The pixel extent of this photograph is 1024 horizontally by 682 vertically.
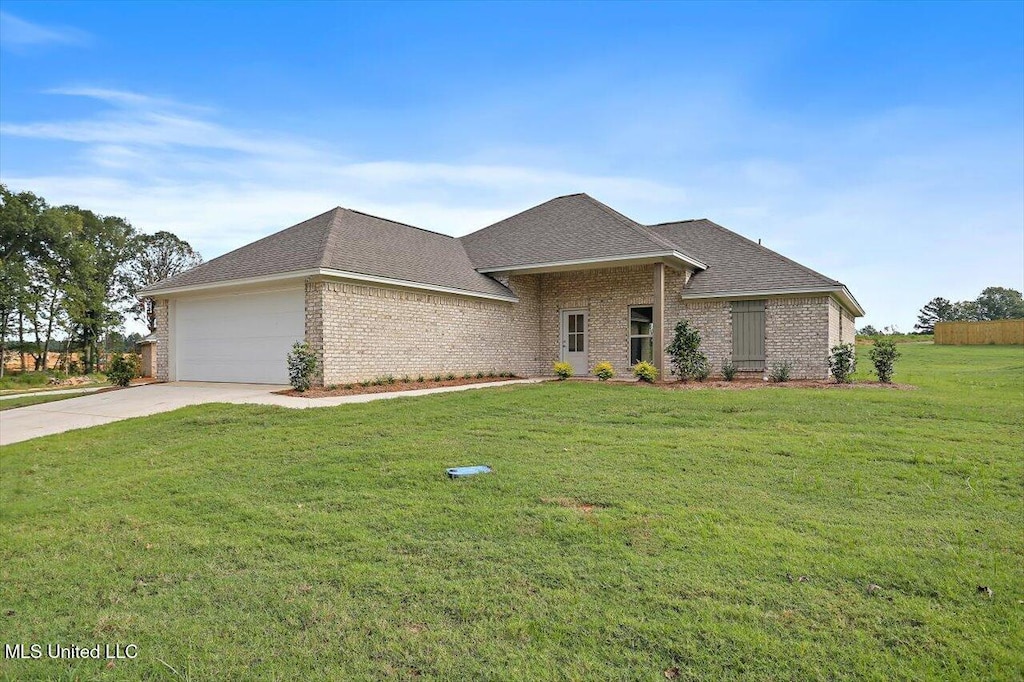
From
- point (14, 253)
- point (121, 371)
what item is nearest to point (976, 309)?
point (121, 371)

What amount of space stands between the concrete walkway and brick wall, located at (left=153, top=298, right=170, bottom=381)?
2326mm

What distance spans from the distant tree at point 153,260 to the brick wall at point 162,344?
32.9m

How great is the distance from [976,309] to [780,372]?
220 feet

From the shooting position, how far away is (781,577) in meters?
3.49

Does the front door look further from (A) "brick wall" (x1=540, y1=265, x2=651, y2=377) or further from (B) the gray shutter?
(B) the gray shutter

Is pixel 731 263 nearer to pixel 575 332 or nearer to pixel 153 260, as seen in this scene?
pixel 575 332

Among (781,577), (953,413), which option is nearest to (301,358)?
(781,577)

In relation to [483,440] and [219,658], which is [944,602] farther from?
[483,440]

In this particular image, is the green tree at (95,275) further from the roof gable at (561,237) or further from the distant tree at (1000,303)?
the distant tree at (1000,303)

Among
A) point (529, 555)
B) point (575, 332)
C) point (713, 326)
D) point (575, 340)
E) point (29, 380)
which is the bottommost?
point (29, 380)

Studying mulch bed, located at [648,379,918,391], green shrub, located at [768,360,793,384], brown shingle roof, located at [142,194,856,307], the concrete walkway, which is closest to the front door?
brown shingle roof, located at [142,194,856,307]

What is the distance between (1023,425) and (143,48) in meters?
17.4

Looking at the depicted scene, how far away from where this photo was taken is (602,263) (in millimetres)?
16156

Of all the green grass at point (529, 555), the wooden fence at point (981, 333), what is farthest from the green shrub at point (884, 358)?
the wooden fence at point (981, 333)
